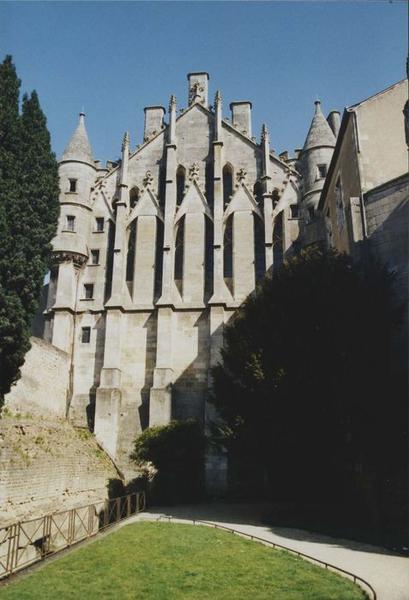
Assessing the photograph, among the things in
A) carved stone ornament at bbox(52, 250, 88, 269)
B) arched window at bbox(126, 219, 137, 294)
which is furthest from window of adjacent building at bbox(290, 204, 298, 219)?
carved stone ornament at bbox(52, 250, 88, 269)

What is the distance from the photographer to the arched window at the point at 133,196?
100.0 ft

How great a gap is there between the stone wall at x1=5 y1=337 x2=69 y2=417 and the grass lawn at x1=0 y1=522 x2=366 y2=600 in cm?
1033

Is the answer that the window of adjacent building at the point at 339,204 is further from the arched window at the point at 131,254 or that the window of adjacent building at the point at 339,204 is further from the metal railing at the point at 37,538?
the metal railing at the point at 37,538

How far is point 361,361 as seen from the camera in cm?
1478

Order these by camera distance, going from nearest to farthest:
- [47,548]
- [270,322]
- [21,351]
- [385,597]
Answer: [385,597] → [47,548] → [21,351] → [270,322]

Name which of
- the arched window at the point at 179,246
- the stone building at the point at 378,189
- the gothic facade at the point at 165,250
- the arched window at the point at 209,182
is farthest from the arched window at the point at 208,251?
the stone building at the point at 378,189

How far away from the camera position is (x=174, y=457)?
21.1 m

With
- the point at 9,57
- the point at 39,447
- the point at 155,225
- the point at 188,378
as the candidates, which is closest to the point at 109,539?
the point at 39,447

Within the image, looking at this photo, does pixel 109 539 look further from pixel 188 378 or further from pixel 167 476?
pixel 188 378

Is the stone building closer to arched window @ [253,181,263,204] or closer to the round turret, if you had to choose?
arched window @ [253,181,263,204]

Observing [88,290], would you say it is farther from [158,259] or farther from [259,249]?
[259,249]

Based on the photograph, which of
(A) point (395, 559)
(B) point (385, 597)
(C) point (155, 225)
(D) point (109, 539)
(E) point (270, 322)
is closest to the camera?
(B) point (385, 597)

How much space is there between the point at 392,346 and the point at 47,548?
1208 centimetres

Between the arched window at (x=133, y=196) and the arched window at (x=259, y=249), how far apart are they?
24.5 ft
